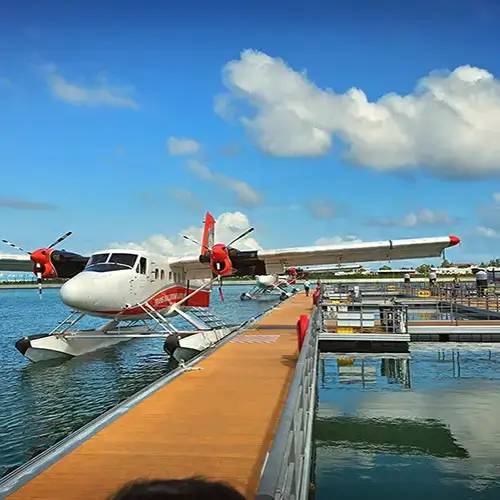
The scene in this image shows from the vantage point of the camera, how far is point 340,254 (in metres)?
20.3

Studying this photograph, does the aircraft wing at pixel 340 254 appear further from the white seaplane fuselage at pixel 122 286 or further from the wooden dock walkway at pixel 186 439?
the wooden dock walkway at pixel 186 439

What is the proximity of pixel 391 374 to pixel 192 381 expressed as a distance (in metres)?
7.60

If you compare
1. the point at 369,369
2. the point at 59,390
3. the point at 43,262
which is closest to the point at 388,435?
the point at 369,369

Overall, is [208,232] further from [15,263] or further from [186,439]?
[186,439]

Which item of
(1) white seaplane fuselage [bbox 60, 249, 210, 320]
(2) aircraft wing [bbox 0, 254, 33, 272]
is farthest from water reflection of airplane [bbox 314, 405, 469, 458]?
(2) aircraft wing [bbox 0, 254, 33, 272]

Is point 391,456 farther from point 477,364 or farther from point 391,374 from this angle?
point 477,364

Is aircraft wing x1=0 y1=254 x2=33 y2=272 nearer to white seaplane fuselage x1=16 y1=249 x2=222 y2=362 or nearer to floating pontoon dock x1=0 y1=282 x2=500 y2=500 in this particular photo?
white seaplane fuselage x1=16 y1=249 x2=222 y2=362

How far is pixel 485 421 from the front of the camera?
34.0 feet

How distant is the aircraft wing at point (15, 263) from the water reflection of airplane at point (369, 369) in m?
12.4

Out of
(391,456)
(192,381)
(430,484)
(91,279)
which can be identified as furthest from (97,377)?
(430,484)

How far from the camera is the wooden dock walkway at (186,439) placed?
511 cm

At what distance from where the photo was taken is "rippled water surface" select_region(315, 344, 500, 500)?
740cm

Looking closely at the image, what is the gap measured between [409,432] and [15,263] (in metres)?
17.5

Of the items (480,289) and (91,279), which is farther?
(480,289)
